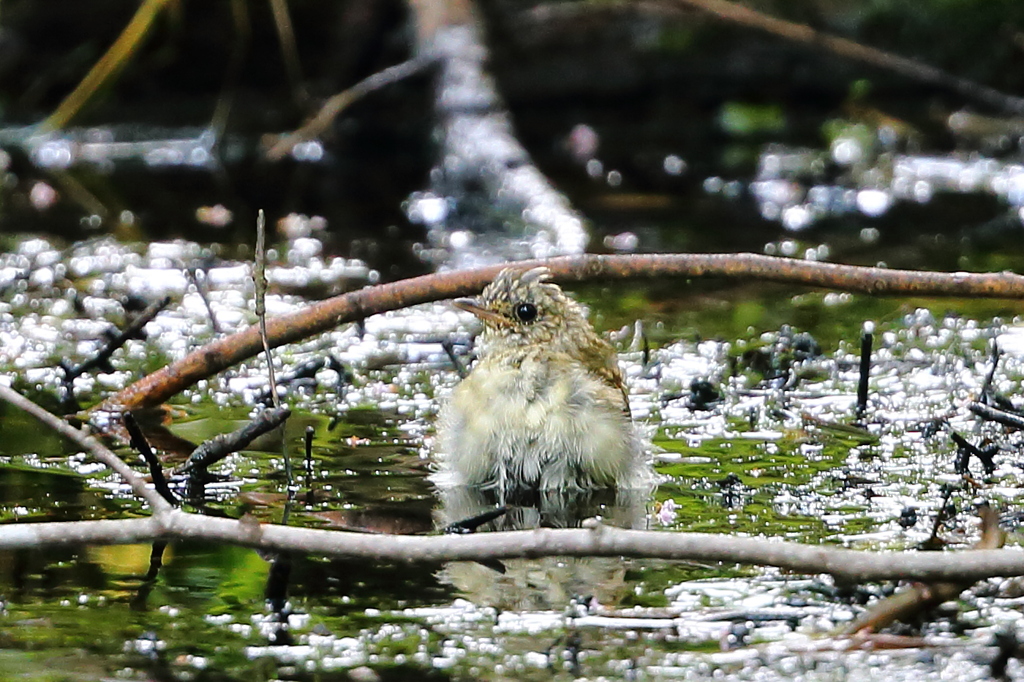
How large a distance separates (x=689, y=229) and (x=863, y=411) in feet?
17.2

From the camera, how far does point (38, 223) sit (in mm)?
12391

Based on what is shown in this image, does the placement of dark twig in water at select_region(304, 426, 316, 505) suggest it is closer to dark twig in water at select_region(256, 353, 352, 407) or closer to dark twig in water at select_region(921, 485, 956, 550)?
dark twig in water at select_region(256, 353, 352, 407)

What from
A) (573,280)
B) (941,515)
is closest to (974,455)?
(941,515)

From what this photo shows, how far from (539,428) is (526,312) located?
0.74m

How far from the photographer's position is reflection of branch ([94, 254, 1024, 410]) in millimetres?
6426

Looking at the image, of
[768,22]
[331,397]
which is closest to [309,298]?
[331,397]

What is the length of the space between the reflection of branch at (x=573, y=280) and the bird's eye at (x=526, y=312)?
1.01 feet

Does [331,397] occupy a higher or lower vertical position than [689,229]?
lower

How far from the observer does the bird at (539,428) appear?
6.04m

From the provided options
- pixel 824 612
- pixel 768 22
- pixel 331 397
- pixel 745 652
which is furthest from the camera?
pixel 768 22

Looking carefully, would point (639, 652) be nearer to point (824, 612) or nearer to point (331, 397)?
point (824, 612)

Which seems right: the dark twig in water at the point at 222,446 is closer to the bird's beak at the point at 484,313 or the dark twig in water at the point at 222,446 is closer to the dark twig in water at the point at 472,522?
the dark twig in water at the point at 472,522

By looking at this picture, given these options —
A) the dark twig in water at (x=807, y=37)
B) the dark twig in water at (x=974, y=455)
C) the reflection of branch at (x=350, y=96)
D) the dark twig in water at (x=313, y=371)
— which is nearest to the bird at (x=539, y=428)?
the dark twig in water at (x=974, y=455)

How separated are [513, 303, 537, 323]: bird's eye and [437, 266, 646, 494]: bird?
0.19 m
